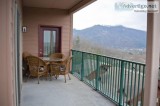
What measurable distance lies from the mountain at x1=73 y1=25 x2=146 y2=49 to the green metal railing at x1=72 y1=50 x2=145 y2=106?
1023 millimetres

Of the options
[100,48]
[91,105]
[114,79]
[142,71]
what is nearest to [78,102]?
[91,105]

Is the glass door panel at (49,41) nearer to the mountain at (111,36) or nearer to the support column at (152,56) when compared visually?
the mountain at (111,36)

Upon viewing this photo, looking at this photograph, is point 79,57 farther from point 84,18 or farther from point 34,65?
point 84,18

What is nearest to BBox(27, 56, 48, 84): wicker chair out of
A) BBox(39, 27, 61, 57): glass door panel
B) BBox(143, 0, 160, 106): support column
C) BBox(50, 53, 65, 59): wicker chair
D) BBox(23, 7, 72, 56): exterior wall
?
BBox(50, 53, 65, 59): wicker chair

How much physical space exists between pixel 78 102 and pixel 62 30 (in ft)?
13.1

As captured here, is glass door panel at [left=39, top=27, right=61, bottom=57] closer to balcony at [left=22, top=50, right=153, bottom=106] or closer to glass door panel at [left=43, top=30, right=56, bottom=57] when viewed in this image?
glass door panel at [left=43, top=30, right=56, bottom=57]

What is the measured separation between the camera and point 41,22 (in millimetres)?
7188

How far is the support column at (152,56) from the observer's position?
7.58 ft

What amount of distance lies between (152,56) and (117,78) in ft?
6.06

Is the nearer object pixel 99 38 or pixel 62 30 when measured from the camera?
pixel 62 30

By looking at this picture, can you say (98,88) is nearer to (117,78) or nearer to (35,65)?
(117,78)

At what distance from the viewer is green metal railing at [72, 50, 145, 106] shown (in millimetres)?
3468

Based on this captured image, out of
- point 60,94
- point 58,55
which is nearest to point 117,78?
point 60,94

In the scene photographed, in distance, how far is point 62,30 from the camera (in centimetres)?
744
